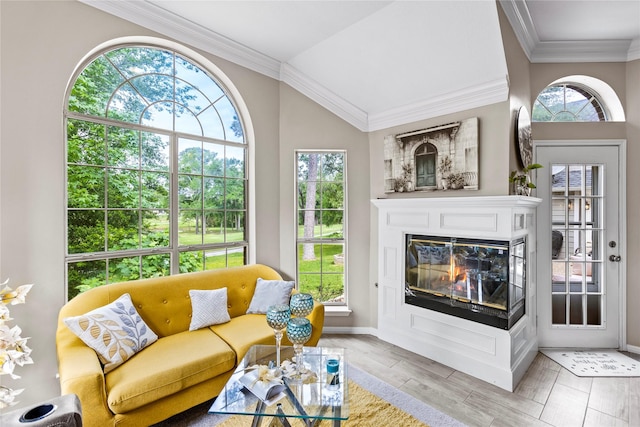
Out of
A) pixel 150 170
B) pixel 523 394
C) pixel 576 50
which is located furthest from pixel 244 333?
pixel 576 50

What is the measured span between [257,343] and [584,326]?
11.0 feet

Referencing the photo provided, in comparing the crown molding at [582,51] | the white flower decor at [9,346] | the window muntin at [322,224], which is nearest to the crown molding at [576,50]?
the crown molding at [582,51]

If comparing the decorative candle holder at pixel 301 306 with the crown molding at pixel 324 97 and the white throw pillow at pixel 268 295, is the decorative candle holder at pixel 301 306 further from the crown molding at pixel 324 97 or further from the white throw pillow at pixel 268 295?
the crown molding at pixel 324 97

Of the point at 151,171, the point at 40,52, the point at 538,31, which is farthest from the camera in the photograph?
the point at 538,31

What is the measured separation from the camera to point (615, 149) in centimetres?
300

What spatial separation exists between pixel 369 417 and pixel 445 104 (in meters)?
2.75

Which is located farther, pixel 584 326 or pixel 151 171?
pixel 584 326

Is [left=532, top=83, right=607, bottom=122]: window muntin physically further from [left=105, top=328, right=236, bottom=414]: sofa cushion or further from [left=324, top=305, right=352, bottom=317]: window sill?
[left=105, top=328, right=236, bottom=414]: sofa cushion

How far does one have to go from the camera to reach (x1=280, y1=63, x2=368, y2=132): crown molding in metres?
3.39

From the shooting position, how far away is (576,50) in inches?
120

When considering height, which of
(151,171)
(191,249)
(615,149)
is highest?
(615,149)

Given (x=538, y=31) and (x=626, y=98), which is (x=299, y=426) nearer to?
(x=538, y=31)

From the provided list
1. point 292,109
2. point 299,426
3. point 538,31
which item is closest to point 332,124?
point 292,109

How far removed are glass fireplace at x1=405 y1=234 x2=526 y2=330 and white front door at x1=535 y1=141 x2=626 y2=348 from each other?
0.67 meters
